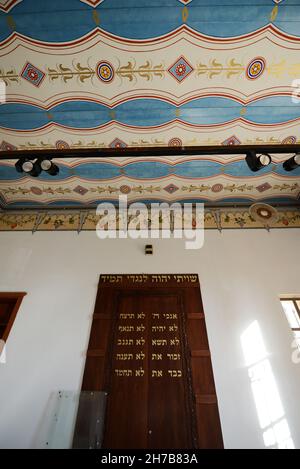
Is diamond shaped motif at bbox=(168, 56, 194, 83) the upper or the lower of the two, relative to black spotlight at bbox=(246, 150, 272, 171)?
upper

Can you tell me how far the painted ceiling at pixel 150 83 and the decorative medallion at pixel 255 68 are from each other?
11 millimetres

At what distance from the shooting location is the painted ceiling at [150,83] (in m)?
2.17

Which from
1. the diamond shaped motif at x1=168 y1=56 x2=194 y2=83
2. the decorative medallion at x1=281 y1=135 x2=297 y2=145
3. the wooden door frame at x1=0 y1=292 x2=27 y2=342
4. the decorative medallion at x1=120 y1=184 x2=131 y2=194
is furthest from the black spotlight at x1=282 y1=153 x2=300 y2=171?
the wooden door frame at x1=0 y1=292 x2=27 y2=342

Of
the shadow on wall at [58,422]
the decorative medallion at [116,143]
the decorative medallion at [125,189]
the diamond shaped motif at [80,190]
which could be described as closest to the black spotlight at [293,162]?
the decorative medallion at [116,143]

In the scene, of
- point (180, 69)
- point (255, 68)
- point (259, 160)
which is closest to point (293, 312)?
point (259, 160)

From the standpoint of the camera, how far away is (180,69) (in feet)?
8.30

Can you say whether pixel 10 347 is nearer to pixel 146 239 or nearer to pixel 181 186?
pixel 146 239

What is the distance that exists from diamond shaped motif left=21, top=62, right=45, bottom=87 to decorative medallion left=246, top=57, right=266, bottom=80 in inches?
90.4

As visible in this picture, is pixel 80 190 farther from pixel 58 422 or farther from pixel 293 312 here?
pixel 293 312

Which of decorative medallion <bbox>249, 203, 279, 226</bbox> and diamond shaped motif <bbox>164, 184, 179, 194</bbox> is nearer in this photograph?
decorative medallion <bbox>249, 203, 279, 226</bbox>

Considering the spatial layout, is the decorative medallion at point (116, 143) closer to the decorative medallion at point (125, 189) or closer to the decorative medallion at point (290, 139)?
the decorative medallion at point (125, 189)

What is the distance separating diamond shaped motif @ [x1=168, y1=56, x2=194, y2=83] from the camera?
247cm

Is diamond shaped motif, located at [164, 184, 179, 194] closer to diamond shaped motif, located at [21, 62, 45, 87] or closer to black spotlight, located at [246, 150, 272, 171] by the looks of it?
black spotlight, located at [246, 150, 272, 171]

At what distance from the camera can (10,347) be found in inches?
117
